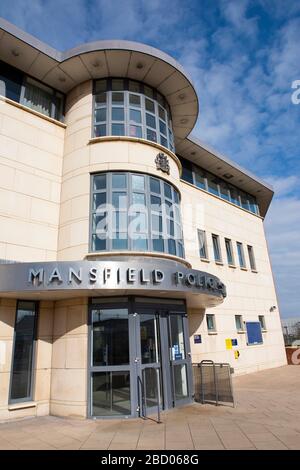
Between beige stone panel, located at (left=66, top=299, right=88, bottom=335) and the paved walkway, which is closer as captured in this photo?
the paved walkway

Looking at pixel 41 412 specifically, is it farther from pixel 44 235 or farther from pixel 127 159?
pixel 127 159

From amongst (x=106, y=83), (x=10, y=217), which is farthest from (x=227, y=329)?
(x=106, y=83)

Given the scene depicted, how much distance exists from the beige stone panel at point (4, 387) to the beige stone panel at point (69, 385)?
1145 mm

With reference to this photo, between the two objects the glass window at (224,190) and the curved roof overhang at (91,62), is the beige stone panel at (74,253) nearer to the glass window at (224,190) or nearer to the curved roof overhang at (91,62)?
the curved roof overhang at (91,62)

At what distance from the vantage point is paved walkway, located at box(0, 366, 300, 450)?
227 inches

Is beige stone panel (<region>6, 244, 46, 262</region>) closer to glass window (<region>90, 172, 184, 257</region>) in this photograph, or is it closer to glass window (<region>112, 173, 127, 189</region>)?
glass window (<region>90, 172, 184, 257</region>)

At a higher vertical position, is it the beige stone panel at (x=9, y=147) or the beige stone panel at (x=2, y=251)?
the beige stone panel at (x=9, y=147)

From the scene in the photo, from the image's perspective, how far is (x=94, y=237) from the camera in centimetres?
927

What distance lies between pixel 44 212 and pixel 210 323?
28.3 feet

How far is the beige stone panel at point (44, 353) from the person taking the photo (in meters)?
8.64

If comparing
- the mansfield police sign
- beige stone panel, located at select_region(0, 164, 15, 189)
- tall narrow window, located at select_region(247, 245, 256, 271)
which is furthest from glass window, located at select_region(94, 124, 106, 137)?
tall narrow window, located at select_region(247, 245, 256, 271)

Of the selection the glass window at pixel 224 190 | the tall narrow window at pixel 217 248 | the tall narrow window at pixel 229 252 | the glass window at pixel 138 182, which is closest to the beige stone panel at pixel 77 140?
the glass window at pixel 138 182

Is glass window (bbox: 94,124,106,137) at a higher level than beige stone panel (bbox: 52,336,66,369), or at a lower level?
higher

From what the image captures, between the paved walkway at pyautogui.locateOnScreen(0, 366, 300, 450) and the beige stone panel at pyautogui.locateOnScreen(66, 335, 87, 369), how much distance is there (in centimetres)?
126
